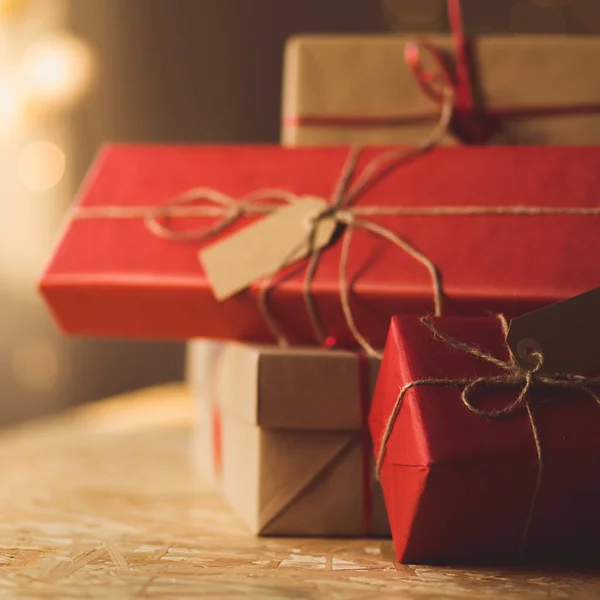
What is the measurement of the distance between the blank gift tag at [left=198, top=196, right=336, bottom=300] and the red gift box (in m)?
0.01

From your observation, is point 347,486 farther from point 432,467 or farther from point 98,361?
point 98,361

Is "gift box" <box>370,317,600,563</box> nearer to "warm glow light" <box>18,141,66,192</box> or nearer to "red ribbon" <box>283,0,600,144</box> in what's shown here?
"red ribbon" <box>283,0,600,144</box>

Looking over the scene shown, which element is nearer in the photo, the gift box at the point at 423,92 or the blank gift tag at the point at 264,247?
the blank gift tag at the point at 264,247

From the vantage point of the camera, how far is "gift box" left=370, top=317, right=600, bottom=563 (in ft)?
1.57

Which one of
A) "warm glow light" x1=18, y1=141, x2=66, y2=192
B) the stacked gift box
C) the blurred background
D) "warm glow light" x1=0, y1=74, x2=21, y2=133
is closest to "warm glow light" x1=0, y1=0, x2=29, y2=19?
the blurred background

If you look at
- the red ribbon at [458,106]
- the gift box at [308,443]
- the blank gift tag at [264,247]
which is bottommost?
the gift box at [308,443]

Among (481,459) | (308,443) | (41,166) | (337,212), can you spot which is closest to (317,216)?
(337,212)

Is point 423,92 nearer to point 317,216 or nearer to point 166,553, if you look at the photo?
point 317,216

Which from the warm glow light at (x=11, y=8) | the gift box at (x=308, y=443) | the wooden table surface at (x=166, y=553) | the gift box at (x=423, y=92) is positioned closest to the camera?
the wooden table surface at (x=166, y=553)

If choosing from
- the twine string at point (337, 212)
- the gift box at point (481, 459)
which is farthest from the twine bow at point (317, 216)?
the gift box at point (481, 459)

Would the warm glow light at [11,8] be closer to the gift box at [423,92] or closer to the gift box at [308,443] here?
the gift box at [423,92]

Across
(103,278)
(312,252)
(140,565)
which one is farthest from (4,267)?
(140,565)

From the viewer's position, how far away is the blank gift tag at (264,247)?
694mm

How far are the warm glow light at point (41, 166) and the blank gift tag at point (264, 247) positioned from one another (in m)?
0.95
